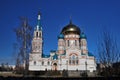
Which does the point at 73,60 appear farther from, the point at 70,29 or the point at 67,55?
the point at 70,29

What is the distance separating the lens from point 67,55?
54969 millimetres

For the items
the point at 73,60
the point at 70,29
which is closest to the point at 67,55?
the point at 73,60

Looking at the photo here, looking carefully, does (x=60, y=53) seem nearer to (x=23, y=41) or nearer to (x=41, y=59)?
(x=41, y=59)

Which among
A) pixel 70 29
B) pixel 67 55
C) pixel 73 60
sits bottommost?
pixel 73 60

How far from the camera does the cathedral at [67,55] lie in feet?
178

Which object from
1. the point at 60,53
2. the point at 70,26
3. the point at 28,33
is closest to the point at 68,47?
the point at 60,53

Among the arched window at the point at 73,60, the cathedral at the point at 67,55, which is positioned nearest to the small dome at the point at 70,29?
the cathedral at the point at 67,55

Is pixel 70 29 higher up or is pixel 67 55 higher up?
pixel 70 29

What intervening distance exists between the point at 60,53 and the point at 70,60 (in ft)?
19.9

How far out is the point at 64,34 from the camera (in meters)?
62.5

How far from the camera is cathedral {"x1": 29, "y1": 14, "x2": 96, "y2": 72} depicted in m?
54.4

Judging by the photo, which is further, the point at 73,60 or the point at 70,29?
the point at 70,29

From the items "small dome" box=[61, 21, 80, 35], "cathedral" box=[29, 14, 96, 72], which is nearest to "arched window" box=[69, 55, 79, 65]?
"cathedral" box=[29, 14, 96, 72]

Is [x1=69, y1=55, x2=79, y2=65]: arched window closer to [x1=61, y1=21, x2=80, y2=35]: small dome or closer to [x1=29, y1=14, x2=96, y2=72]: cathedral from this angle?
[x1=29, y1=14, x2=96, y2=72]: cathedral
